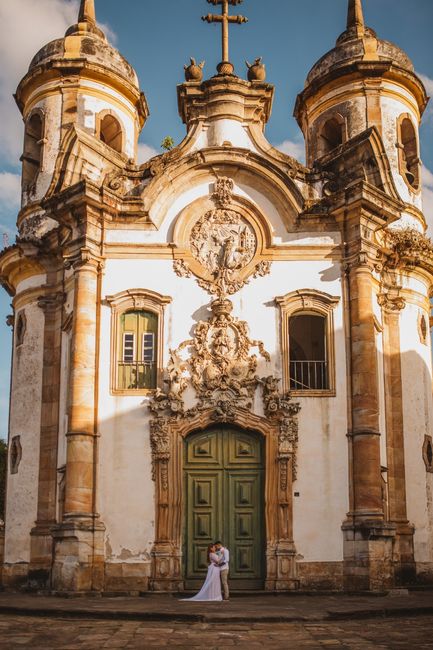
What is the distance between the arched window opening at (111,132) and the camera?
2514 centimetres

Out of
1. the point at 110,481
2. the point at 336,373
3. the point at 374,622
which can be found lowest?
the point at 374,622

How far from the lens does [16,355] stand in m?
23.1

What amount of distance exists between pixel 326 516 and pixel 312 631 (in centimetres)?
702

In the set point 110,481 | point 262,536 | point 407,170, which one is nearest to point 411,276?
point 407,170

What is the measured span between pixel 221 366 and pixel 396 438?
15.4 feet

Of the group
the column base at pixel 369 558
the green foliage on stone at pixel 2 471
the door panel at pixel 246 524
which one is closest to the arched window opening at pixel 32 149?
the door panel at pixel 246 524

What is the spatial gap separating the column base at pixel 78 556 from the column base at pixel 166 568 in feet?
3.60

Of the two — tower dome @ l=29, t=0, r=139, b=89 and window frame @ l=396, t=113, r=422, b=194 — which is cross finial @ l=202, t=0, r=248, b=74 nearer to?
tower dome @ l=29, t=0, r=139, b=89

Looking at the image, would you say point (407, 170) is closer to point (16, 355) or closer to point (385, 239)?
point (385, 239)

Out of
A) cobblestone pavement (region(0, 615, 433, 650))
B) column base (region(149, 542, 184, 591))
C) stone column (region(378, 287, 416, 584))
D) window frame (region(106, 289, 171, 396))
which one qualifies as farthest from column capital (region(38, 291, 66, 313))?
cobblestone pavement (region(0, 615, 433, 650))

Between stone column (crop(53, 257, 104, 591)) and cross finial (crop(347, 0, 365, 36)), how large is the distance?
11701mm

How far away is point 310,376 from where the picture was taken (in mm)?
20641

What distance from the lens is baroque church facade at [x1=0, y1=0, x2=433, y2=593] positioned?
19359 millimetres

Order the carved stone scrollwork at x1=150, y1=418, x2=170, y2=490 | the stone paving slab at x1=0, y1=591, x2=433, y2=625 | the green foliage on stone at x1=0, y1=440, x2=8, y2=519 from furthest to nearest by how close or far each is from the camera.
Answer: the green foliage on stone at x1=0, y1=440, x2=8, y2=519 < the carved stone scrollwork at x1=150, y1=418, x2=170, y2=490 < the stone paving slab at x1=0, y1=591, x2=433, y2=625
